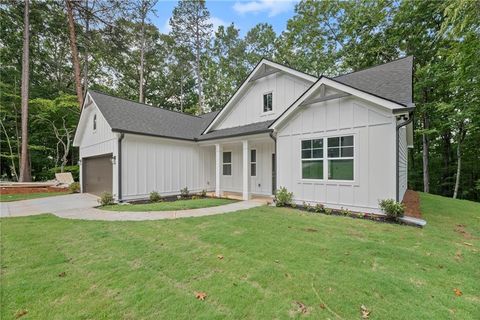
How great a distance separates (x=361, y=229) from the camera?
5.77 m

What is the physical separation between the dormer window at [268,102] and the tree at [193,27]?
1501 centimetres

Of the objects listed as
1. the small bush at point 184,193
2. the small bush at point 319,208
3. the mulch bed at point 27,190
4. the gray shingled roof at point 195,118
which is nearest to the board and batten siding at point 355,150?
the small bush at point 319,208

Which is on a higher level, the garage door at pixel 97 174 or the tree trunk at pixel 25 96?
the tree trunk at pixel 25 96

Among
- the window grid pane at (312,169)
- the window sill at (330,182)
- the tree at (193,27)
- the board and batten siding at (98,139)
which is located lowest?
the window sill at (330,182)

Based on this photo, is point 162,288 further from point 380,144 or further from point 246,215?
point 380,144

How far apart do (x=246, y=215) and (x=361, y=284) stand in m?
4.22

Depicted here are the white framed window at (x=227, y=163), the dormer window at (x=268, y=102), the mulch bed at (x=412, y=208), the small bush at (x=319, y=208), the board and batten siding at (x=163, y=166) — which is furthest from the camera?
the white framed window at (x=227, y=163)

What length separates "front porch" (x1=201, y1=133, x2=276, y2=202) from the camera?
10.6 meters

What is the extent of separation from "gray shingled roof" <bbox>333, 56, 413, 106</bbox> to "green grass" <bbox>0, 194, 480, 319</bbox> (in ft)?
12.9

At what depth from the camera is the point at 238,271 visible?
3.52m

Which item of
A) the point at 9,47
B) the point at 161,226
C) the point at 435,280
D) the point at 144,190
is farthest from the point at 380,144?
the point at 9,47

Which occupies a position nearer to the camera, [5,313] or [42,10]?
[5,313]

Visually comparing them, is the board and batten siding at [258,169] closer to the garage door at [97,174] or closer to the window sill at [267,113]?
the window sill at [267,113]

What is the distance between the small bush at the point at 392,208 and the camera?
21.1 ft
